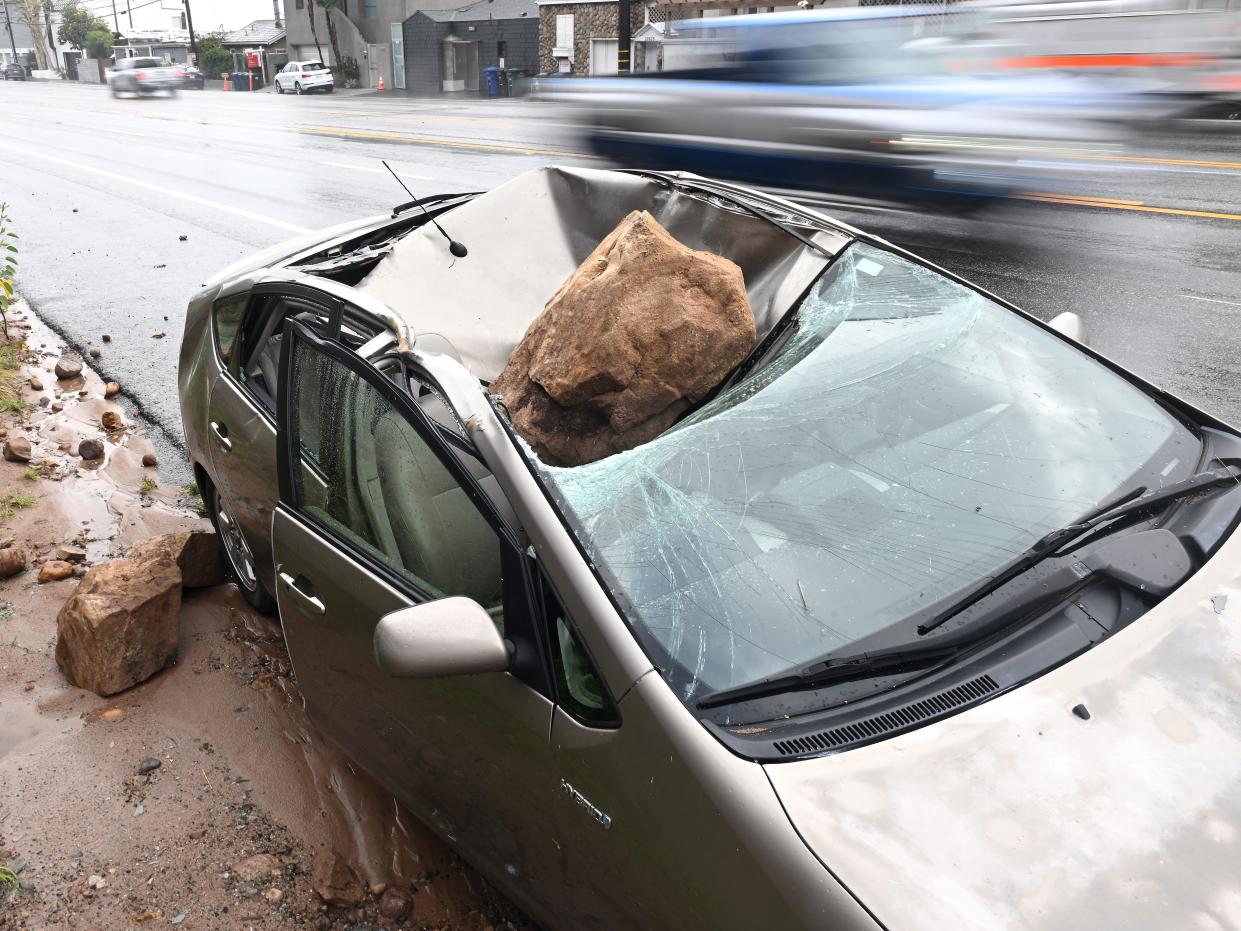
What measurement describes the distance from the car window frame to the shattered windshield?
15 cm

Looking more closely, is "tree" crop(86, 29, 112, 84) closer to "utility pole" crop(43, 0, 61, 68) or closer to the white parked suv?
"utility pole" crop(43, 0, 61, 68)

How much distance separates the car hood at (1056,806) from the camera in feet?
5.11

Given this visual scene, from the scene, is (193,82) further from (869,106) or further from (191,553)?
(191,553)

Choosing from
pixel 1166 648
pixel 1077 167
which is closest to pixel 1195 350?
pixel 1077 167

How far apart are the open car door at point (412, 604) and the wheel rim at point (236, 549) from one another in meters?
1.00

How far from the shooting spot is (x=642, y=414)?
11.2 feet

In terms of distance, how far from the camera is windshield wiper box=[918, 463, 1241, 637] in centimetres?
210

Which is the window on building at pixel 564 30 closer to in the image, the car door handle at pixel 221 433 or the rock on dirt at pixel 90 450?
the rock on dirt at pixel 90 450

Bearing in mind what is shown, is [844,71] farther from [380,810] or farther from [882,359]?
[380,810]

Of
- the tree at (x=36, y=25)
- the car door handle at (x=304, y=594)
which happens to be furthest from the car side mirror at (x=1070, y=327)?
the tree at (x=36, y=25)

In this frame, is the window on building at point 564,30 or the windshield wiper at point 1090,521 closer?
the windshield wiper at point 1090,521

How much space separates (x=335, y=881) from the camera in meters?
2.72

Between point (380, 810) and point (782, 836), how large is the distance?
5.77 feet

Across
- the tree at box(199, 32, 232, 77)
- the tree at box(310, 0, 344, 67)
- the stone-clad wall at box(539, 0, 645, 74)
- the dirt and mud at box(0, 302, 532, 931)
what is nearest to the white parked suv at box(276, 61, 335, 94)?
the tree at box(310, 0, 344, 67)
